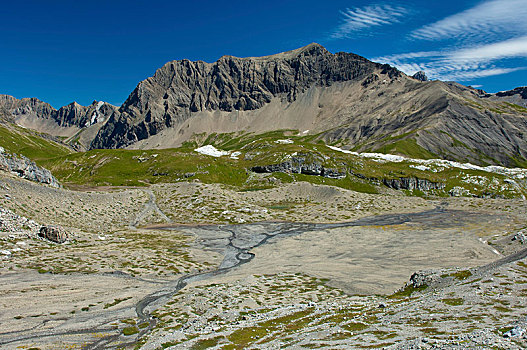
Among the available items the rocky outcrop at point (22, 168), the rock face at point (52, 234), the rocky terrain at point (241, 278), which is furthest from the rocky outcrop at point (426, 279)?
the rocky outcrop at point (22, 168)

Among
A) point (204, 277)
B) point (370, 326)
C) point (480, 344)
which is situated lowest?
point (204, 277)

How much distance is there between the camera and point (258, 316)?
1304 inches

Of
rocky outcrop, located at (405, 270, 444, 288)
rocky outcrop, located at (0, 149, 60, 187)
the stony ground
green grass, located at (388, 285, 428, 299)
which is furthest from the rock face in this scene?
rocky outcrop, located at (405, 270, 444, 288)

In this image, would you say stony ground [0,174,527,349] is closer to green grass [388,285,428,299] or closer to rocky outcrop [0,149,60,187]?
green grass [388,285,428,299]

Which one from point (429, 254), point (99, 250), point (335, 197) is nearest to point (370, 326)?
point (429, 254)

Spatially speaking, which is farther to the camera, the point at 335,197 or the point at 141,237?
the point at 335,197

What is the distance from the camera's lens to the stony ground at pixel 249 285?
992 inches

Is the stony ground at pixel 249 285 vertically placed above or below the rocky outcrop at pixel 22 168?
below

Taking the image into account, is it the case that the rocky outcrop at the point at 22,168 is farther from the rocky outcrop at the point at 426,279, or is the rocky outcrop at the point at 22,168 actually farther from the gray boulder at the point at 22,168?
the rocky outcrop at the point at 426,279

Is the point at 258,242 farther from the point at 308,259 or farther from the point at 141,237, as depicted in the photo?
the point at 141,237

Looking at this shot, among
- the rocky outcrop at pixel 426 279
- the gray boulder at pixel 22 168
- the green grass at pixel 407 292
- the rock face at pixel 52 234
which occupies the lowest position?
the green grass at pixel 407 292

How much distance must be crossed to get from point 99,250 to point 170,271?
17170 millimetres

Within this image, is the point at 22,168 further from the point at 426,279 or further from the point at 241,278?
the point at 426,279

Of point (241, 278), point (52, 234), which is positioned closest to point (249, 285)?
point (241, 278)
